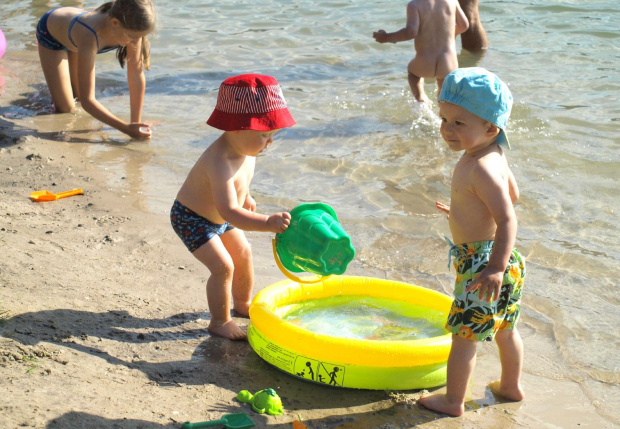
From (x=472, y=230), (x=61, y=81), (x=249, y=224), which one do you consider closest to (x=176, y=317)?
(x=249, y=224)

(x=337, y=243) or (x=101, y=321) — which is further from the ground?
(x=337, y=243)

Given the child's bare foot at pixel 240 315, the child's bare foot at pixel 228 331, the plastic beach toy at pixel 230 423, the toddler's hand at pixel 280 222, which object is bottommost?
the child's bare foot at pixel 240 315

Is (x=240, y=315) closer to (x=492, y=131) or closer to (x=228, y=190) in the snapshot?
(x=228, y=190)

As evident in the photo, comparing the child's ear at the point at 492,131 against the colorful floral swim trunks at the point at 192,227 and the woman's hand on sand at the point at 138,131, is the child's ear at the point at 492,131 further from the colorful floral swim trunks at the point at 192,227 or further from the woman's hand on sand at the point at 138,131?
the woman's hand on sand at the point at 138,131

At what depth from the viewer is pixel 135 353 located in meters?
3.07

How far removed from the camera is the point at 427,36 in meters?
6.85

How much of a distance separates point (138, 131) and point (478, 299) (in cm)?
427

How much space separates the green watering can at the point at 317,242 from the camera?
2926mm

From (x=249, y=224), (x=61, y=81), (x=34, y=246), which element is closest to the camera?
(x=249, y=224)

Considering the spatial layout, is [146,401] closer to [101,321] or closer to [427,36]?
[101,321]

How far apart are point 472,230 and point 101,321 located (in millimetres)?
1719

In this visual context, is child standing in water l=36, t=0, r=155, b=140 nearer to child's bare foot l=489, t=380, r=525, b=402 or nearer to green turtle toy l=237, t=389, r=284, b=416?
green turtle toy l=237, t=389, r=284, b=416

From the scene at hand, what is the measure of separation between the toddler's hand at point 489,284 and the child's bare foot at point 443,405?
484 mm

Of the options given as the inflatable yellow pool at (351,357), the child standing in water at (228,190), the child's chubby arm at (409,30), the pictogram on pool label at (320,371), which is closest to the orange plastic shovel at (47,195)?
the child standing in water at (228,190)
